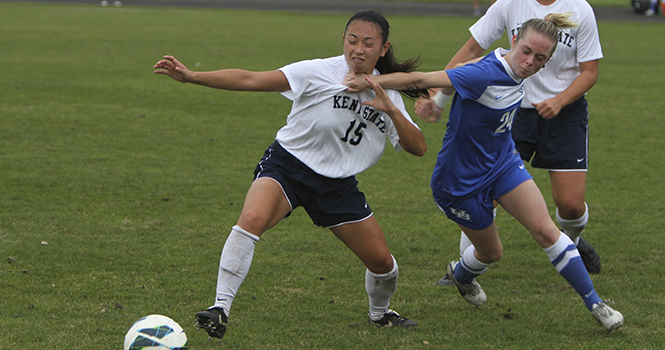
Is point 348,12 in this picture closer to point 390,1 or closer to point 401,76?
point 390,1

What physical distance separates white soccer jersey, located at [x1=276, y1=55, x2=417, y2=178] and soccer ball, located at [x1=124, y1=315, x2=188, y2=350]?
130 centimetres

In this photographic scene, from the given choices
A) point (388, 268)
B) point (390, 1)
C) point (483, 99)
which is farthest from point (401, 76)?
point (390, 1)

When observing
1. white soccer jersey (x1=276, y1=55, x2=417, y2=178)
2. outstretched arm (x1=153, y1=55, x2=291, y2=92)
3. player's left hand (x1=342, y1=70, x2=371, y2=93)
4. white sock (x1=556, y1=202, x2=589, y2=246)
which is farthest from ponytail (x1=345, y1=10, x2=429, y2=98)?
white sock (x1=556, y1=202, x2=589, y2=246)

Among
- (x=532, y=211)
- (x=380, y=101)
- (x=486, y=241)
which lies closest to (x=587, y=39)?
(x=532, y=211)

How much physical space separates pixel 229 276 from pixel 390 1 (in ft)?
109

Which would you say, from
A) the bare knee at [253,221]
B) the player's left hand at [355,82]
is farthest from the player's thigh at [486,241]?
the bare knee at [253,221]

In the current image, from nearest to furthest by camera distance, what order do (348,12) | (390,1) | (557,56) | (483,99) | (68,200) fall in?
(483,99), (557,56), (68,200), (348,12), (390,1)

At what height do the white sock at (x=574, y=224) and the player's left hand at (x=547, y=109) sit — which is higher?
the player's left hand at (x=547, y=109)

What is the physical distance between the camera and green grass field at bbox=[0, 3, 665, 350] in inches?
183

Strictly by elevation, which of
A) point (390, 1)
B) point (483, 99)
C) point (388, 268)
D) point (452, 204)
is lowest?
point (390, 1)

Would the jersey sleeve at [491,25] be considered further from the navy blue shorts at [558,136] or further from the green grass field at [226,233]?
the green grass field at [226,233]

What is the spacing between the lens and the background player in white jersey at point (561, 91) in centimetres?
534

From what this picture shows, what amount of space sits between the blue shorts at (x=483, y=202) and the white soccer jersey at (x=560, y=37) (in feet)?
3.85

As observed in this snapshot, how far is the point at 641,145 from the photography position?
1001 cm
